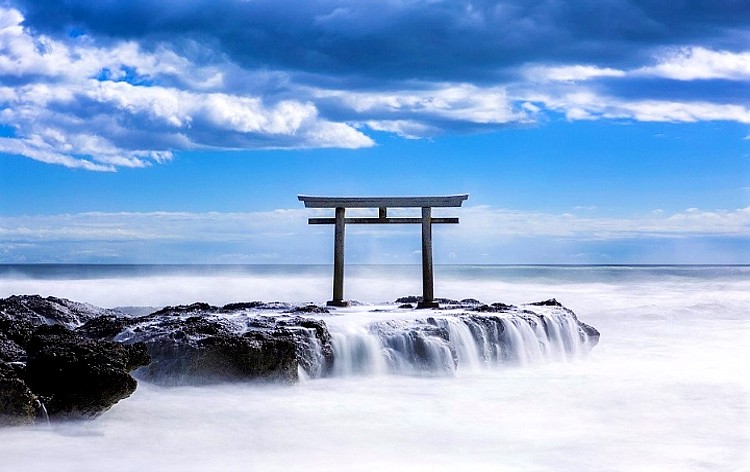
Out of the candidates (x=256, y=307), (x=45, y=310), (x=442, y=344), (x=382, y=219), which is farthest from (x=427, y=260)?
(x=45, y=310)

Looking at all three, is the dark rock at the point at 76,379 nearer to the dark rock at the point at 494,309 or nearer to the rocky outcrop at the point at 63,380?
the rocky outcrop at the point at 63,380

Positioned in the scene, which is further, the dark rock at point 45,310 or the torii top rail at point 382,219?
the torii top rail at point 382,219

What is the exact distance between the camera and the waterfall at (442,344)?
11117 mm

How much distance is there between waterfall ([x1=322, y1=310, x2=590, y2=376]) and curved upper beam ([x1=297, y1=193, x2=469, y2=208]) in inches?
93.1

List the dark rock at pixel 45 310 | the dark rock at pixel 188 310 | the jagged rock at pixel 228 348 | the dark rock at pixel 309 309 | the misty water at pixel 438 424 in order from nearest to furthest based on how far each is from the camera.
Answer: the misty water at pixel 438 424
the jagged rock at pixel 228 348
the dark rock at pixel 45 310
the dark rock at pixel 188 310
the dark rock at pixel 309 309

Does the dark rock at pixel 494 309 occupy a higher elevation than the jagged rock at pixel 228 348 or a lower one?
higher

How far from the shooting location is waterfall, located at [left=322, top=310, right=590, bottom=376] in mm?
11117

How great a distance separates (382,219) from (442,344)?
144 inches

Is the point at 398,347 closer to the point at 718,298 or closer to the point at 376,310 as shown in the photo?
the point at 376,310

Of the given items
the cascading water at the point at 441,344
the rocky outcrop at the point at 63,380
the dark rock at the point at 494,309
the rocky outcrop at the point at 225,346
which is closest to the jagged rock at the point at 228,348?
the rocky outcrop at the point at 225,346

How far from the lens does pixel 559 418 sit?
8945 mm

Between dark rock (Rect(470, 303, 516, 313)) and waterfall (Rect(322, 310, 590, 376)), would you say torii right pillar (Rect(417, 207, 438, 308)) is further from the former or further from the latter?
waterfall (Rect(322, 310, 590, 376))

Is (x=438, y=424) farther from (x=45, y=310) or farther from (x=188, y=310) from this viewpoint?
(x=45, y=310)

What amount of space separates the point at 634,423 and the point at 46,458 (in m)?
5.79
